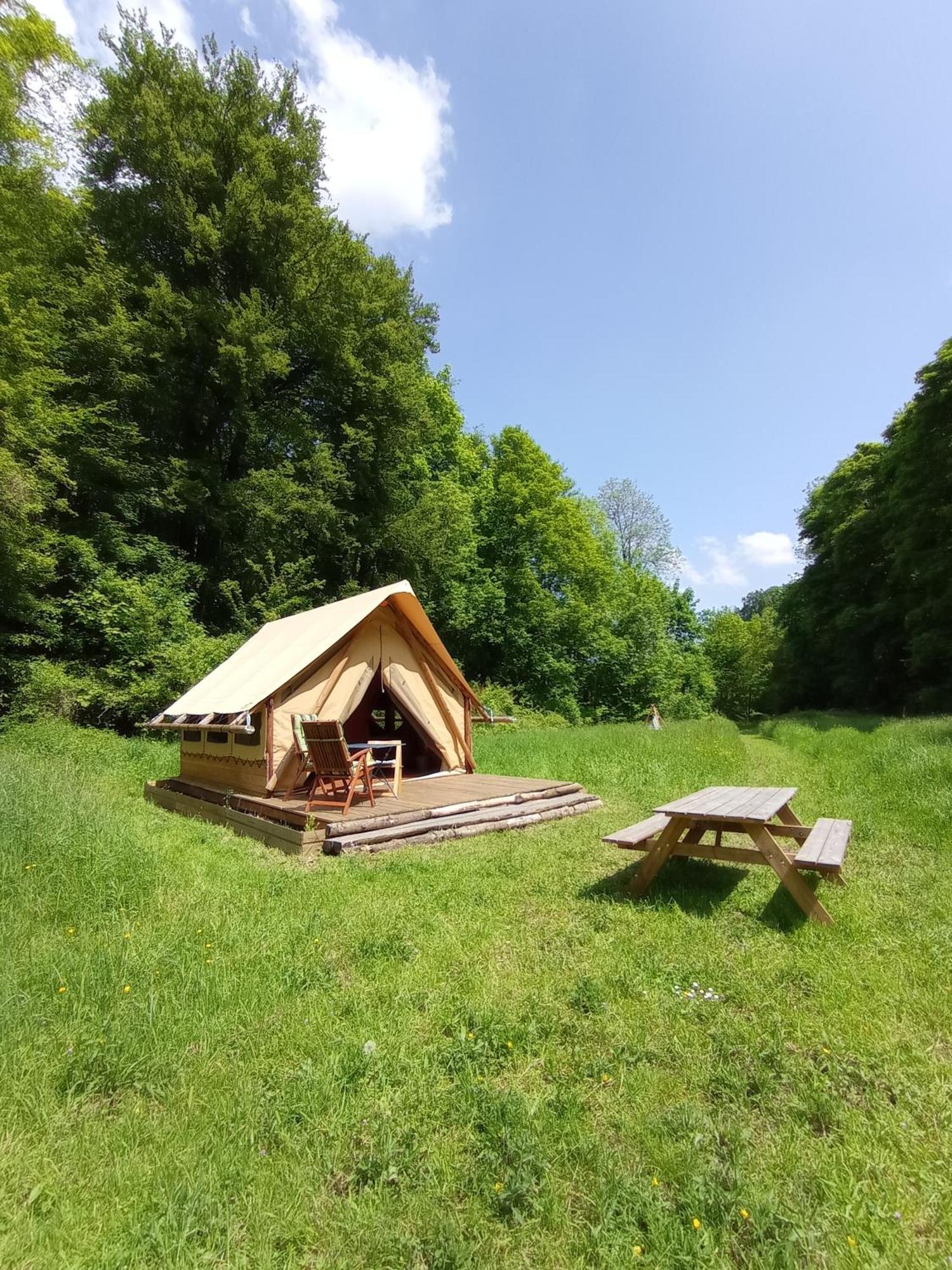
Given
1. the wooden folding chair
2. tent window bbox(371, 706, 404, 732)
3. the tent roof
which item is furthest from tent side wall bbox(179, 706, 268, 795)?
tent window bbox(371, 706, 404, 732)

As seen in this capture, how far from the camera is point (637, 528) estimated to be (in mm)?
35219

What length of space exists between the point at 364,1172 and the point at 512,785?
20.7 ft

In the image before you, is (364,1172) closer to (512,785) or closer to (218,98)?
(512,785)

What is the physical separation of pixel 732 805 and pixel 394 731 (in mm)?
8901

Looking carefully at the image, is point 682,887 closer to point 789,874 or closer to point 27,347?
point 789,874

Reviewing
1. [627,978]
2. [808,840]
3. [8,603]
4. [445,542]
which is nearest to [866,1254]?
[627,978]

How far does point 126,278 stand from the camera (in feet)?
52.5

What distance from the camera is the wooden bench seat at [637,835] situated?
434cm

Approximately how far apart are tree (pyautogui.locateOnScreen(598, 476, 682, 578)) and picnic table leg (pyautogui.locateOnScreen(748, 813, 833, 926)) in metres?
32.1

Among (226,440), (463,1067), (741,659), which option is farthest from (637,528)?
(463,1067)

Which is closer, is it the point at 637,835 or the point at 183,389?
the point at 637,835

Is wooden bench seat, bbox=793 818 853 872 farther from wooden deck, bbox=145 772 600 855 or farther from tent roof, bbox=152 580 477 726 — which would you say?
tent roof, bbox=152 580 477 726

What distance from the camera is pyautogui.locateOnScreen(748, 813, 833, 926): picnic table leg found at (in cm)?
391

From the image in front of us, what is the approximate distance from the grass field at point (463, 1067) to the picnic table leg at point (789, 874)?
11cm
